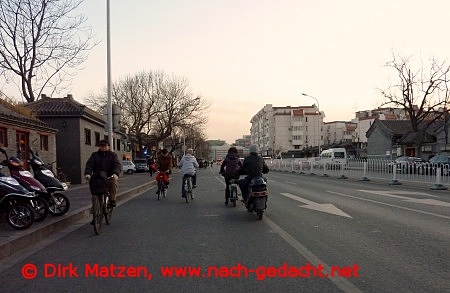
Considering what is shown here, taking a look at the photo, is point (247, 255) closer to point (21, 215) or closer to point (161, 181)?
point (21, 215)

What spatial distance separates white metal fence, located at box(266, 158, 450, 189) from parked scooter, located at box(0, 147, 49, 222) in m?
15.9

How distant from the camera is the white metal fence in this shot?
1906 cm

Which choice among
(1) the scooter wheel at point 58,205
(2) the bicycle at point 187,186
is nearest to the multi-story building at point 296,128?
(2) the bicycle at point 187,186

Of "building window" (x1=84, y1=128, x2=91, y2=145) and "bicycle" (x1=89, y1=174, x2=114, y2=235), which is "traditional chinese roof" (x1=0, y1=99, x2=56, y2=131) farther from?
"bicycle" (x1=89, y1=174, x2=114, y2=235)

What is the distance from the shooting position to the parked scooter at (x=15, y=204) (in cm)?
850

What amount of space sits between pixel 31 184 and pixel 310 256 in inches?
235

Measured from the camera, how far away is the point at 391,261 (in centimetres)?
615

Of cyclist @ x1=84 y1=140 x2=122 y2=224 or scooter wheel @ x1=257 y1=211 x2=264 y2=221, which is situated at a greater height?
cyclist @ x1=84 y1=140 x2=122 y2=224

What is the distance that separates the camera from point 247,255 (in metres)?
6.61

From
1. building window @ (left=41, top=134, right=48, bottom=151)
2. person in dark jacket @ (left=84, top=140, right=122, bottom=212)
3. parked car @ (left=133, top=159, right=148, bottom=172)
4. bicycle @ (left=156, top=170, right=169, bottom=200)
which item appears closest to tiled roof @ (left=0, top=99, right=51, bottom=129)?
building window @ (left=41, top=134, right=48, bottom=151)

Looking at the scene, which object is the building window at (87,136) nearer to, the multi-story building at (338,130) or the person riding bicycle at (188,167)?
the person riding bicycle at (188,167)

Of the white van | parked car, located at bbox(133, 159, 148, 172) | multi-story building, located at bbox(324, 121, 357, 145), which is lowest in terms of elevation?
parked car, located at bbox(133, 159, 148, 172)

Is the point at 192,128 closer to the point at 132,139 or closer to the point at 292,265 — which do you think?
the point at 132,139

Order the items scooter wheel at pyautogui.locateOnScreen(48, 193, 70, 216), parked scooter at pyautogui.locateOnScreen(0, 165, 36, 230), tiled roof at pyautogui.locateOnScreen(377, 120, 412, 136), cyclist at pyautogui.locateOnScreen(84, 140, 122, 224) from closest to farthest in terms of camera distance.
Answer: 1. parked scooter at pyautogui.locateOnScreen(0, 165, 36, 230)
2. cyclist at pyautogui.locateOnScreen(84, 140, 122, 224)
3. scooter wheel at pyautogui.locateOnScreen(48, 193, 70, 216)
4. tiled roof at pyautogui.locateOnScreen(377, 120, 412, 136)
